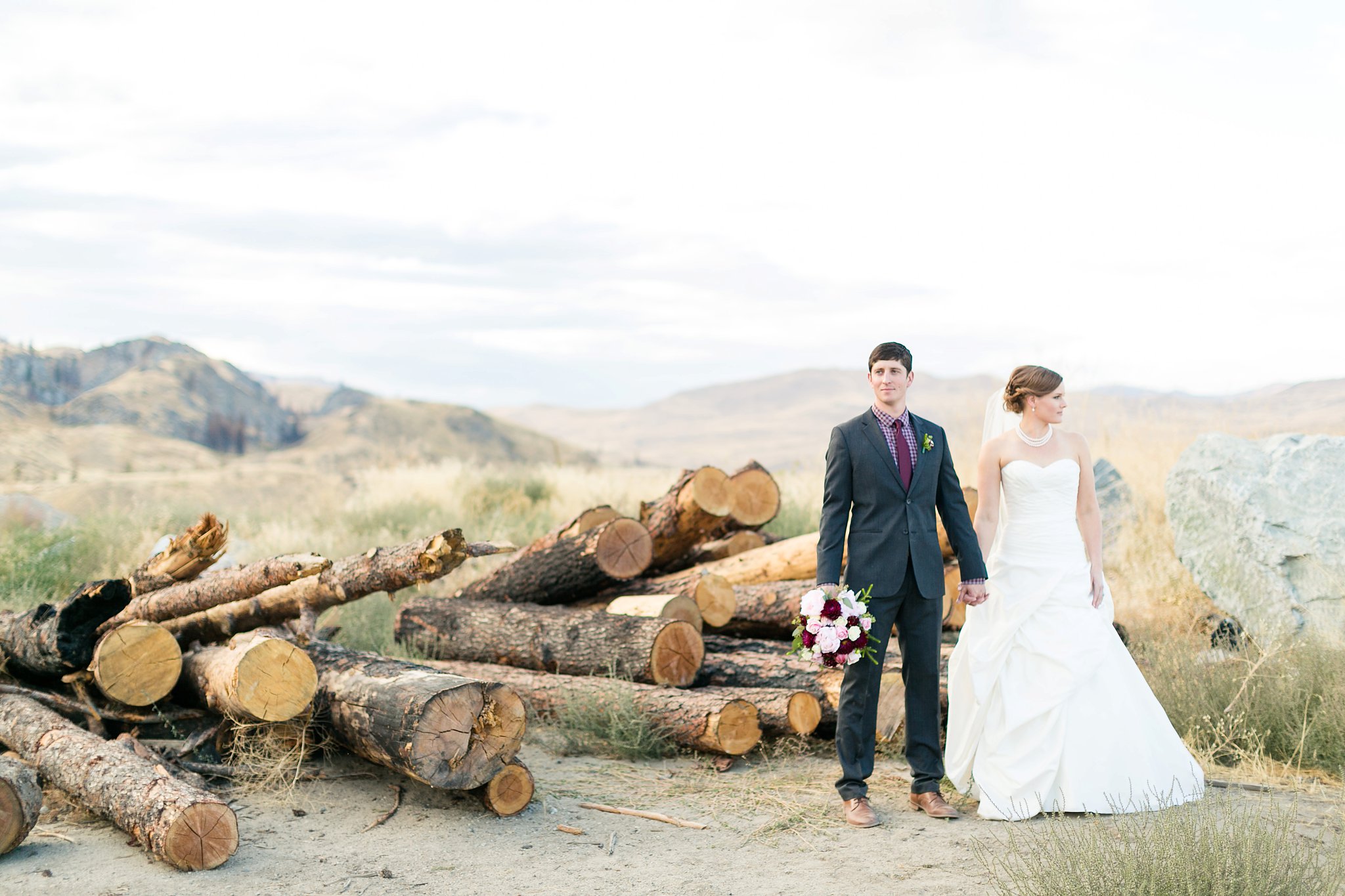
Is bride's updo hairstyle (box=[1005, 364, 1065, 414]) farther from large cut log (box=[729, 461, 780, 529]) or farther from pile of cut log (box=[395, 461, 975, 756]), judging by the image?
large cut log (box=[729, 461, 780, 529])

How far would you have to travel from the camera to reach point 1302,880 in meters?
3.51

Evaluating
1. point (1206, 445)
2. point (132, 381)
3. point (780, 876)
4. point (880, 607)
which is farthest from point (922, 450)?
point (132, 381)

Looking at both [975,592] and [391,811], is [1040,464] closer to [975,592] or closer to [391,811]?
[975,592]

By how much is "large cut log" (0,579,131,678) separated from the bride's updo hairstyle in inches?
213

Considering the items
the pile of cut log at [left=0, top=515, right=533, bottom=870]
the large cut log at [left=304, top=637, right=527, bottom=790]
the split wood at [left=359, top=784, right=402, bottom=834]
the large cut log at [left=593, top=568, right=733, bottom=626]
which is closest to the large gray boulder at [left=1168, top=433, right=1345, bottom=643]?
the large cut log at [left=593, top=568, right=733, bottom=626]

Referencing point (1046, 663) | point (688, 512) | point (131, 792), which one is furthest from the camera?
point (688, 512)

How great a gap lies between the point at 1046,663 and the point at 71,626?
18.9 ft

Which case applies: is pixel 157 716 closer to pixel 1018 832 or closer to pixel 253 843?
pixel 253 843

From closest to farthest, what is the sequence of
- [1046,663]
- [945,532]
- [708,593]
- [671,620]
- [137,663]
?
1. [1046,663]
2. [137,663]
3. [671,620]
4. [708,593]
5. [945,532]

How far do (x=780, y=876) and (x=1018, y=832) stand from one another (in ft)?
4.02

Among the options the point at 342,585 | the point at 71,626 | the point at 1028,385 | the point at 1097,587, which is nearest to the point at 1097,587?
the point at 1097,587

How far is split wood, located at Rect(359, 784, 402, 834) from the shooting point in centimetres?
544

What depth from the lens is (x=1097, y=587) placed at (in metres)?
5.63

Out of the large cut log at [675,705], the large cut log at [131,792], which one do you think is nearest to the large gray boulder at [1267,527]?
the large cut log at [675,705]
